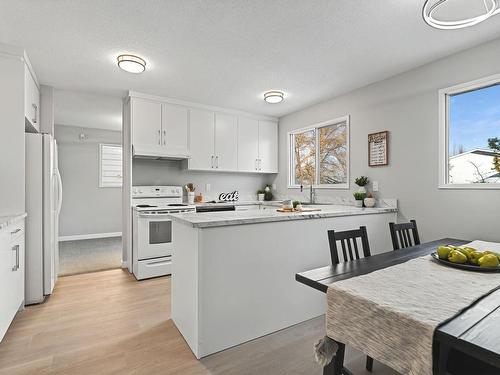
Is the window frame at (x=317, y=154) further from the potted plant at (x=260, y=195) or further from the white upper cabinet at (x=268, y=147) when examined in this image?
the potted plant at (x=260, y=195)

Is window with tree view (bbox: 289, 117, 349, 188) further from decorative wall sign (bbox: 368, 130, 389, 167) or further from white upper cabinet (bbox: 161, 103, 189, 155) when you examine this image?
white upper cabinet (bbox: 161, 103, 189, 155)

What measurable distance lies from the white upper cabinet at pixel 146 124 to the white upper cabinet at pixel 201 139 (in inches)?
20.0

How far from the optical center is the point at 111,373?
66.8 inches

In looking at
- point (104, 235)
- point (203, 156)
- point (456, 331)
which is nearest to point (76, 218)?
point (104, 235)

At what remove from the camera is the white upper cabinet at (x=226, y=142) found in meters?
4.46

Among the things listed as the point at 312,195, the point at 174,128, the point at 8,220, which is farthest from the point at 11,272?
the point at 312,195

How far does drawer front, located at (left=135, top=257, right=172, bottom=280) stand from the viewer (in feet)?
11.3

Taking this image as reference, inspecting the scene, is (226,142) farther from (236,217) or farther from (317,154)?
(236,217)

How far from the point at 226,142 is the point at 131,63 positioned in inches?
81.9

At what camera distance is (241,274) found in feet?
6.64

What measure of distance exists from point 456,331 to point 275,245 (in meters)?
1.42

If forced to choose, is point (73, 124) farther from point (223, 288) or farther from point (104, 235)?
point (223, 288)

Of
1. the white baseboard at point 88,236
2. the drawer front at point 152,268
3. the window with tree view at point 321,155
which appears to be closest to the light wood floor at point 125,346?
the drawer front at point 152,268

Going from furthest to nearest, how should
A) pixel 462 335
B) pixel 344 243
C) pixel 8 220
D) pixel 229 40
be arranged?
pixel 229 40
pixel 8 220
pixel 344 243
pixel 462 335
